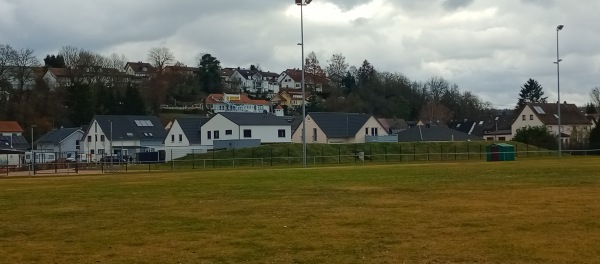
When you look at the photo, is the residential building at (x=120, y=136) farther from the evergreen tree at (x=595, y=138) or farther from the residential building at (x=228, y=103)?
the evergreen tree at (x=595, y=138)

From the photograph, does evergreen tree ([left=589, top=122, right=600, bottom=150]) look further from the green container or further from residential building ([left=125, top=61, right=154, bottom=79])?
residential building ([left=125, top=61, right=154, bottom=79])

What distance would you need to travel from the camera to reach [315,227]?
49.4ft

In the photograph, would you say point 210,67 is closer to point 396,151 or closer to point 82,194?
point 396,151

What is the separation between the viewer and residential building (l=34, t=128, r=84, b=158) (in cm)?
10331

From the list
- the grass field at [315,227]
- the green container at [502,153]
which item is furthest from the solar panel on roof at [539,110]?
the grass field at [315,227]

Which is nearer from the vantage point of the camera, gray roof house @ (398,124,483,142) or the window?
gray roof house @ (398,124,483,142)

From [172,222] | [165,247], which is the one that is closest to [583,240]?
[165,247]

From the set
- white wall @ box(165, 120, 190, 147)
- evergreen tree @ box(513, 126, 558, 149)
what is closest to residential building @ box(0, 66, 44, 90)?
white wall @ box(165, 120, 190, 147)

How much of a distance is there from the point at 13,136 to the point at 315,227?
101519 mm

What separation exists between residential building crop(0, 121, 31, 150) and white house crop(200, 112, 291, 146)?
115ft

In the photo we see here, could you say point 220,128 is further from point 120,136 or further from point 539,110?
point 539,110

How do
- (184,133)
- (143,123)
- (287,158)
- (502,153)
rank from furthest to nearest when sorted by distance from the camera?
(143,123) → (184,133) → (287,158) → (502,153)

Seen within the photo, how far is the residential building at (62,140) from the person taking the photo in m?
103

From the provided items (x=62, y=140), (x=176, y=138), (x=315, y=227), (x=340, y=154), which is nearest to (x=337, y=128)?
(x=340, y=154)
